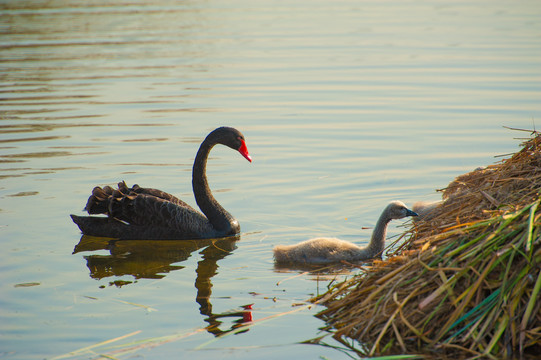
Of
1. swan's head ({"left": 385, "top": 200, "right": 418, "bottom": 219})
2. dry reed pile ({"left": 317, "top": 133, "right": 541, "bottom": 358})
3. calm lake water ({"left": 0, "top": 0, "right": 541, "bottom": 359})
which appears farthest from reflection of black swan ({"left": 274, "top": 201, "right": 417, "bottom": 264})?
dry reed pile ({"left": 317, "top": 133, "right": 541, "bottom": 358})

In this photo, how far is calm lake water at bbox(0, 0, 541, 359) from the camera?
5.60 meters

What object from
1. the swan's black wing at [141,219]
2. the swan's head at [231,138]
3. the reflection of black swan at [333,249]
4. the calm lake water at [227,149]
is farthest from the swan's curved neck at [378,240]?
the swan's head at [231,138]

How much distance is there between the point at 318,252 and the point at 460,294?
81.9 inches

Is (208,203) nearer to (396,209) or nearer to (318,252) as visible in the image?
(318,252)

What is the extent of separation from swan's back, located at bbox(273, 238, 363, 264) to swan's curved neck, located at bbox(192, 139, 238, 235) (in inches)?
48.3

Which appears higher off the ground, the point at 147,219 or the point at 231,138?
the point at 231,138

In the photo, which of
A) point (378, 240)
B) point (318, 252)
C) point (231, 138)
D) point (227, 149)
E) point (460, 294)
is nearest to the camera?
point (460, 294)

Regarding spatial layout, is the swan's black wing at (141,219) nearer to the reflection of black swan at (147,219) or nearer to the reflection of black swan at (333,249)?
the reflection of black swan at (147,219)

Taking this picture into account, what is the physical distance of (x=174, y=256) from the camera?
290 inches

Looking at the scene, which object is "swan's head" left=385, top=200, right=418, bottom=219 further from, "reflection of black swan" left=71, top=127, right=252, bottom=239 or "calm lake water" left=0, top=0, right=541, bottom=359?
"reflection of black swan" left=71, top=127, right=252, bottom=239

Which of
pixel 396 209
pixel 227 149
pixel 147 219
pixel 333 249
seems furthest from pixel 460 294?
pixel 227 149

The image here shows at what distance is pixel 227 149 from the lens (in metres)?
11.7

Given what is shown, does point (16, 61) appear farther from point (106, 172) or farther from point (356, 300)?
point (356, 300)

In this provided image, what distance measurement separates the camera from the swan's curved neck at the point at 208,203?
25.8 ft
